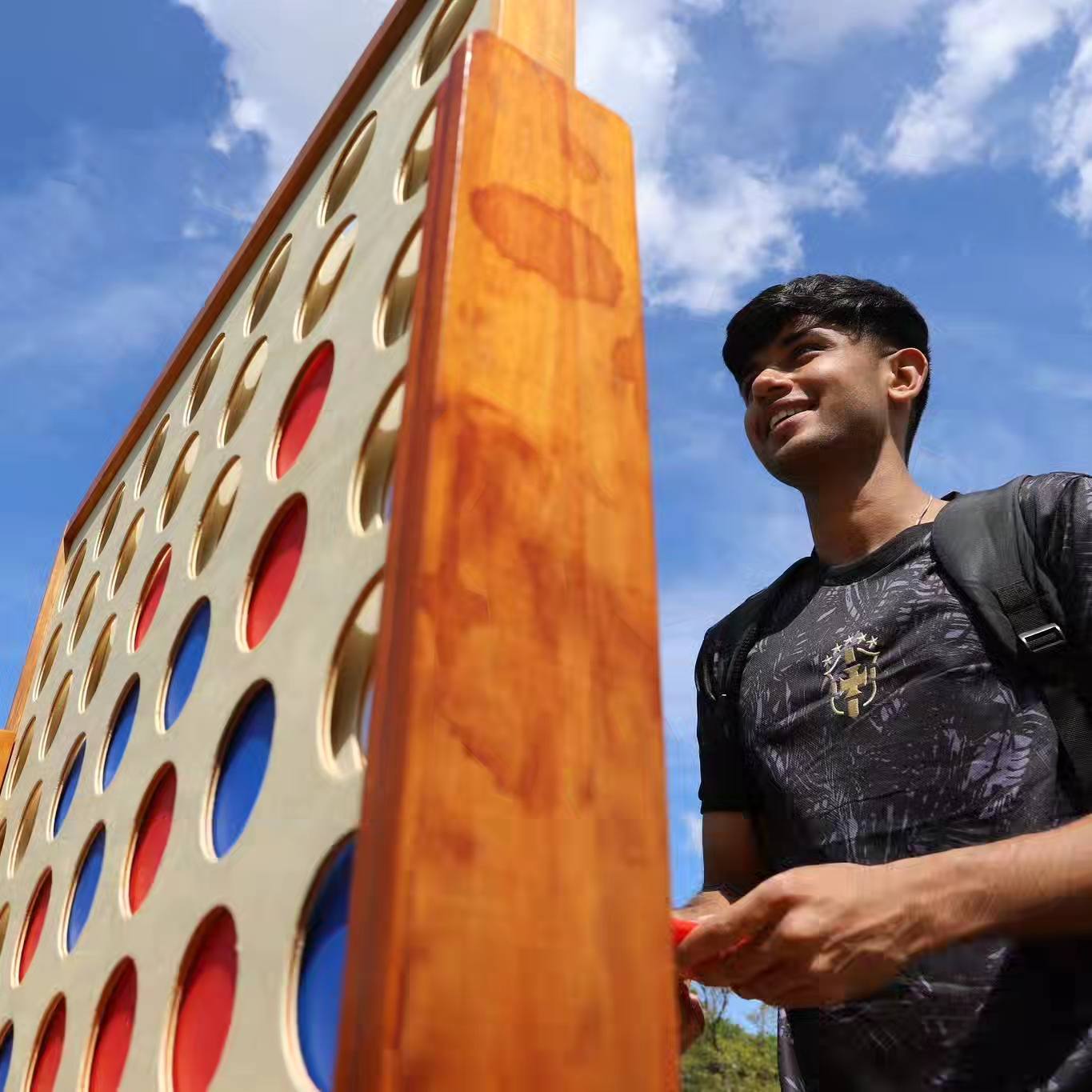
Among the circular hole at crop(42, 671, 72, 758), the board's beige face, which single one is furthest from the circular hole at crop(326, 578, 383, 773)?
the circular hole at crop(42, 671, 72, 758)

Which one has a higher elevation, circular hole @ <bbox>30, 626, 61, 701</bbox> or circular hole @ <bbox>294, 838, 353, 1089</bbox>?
circular hole @ <bbox>30, 626, 61, 701</bbox>

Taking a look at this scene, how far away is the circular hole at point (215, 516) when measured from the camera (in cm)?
147

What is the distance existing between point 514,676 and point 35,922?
4.52 ft

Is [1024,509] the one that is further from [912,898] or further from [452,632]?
[452,632]

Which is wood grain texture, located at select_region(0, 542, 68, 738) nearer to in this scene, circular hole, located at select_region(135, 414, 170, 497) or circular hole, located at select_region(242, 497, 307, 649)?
circular hole, located at select_region(135, 414, 170, 497)

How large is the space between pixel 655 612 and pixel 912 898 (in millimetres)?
340

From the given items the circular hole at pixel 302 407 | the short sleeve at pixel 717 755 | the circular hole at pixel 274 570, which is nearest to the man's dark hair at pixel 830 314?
the short sleeve at pixel 717 755

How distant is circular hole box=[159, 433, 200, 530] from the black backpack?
114 centimetres

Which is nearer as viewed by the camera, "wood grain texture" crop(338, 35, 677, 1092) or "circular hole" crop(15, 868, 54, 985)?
"wood grain texture" crop(338, 35, 677, 1092)

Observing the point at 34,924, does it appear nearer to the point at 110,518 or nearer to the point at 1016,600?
the point at 110,518

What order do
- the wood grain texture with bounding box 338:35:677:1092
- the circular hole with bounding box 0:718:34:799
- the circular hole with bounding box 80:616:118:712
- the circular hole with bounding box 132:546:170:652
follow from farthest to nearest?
the circular hole with bounding box 0:718:34:799, the circular hole with bounding box 80:616:118:712, the circular hole with bounding box 132:546:170:652, the wood grain texture with bounding box 338:35:677:1092

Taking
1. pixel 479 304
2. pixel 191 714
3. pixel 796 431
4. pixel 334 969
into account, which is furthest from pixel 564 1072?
pixel 796 431

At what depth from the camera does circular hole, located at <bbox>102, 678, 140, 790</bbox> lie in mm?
1612

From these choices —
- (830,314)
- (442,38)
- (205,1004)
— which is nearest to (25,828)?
(205,1004)
